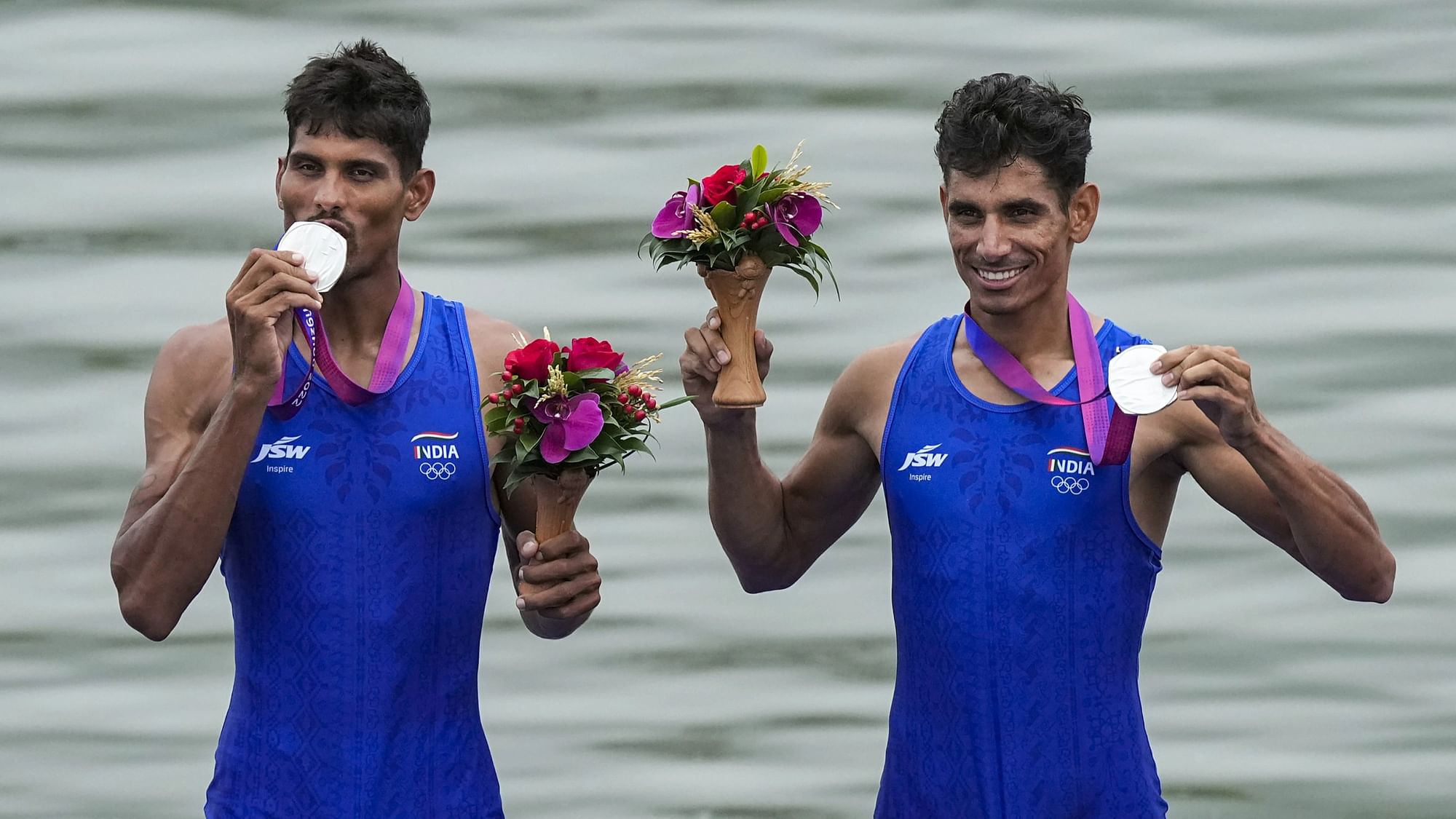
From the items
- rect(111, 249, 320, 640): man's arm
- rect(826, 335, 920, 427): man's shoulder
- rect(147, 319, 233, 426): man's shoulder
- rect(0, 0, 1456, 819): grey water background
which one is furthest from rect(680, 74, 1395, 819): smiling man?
rect(0, 0, 1456, 819): grey water background

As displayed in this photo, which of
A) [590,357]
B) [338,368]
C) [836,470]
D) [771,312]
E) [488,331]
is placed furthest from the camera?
[771,312]

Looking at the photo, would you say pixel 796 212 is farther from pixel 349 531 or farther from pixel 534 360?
pixel 349 531

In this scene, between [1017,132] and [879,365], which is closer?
[1017,132]

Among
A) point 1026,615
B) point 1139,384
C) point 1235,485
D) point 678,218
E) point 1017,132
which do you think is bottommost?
point 1026,615

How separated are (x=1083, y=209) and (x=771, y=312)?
1640mm

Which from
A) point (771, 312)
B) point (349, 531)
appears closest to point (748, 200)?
point (349, 531)

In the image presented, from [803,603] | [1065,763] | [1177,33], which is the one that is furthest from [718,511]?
[1177,33]

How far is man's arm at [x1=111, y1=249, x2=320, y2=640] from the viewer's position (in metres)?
3.59

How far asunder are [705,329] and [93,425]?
2298 mm

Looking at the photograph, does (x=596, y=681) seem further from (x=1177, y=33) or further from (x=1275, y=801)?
(x=1177, y=33)

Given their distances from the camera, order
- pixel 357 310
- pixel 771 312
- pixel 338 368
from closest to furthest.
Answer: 1. pixel 338 368
2. pixel 357 310
3. pixel 771 312

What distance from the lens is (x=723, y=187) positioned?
152 inches

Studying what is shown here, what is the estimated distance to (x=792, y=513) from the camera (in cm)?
429

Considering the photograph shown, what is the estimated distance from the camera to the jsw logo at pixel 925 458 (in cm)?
398
